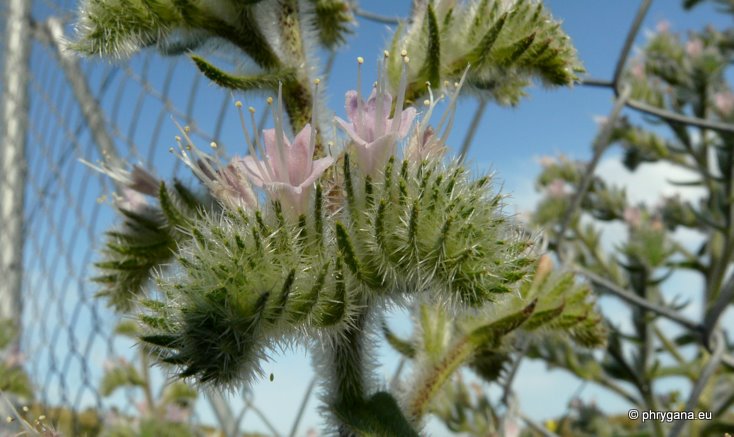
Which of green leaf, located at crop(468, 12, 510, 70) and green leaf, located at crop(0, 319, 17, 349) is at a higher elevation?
green leaf, located at crop(468, 12, 510, 70)

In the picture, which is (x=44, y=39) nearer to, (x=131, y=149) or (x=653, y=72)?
(x=131, y=149)

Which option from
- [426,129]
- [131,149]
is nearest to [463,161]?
[426,129]

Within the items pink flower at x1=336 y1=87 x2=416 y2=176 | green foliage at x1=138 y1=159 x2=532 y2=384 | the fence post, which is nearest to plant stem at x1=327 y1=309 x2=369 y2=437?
green foliage at x1=138 y1=159 x2=532 y2=384

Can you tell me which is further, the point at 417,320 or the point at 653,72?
the point at 653,72

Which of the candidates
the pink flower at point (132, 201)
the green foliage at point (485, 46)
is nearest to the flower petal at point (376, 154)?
the green foliage at point (485, 46)

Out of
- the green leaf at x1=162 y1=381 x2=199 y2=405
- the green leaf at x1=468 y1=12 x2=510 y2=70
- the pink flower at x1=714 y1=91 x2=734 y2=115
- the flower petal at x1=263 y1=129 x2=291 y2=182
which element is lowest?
the green leaf at x1=162 y1=381 x2=199 y2=405

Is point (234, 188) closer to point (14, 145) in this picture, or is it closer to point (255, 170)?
point (255, 170)

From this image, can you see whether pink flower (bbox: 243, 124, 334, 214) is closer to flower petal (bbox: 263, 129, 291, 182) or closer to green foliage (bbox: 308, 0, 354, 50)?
flower petal (bbox: 263, 129, 291, 182)
